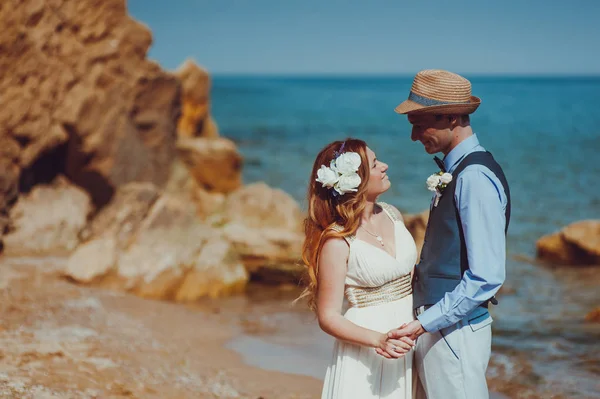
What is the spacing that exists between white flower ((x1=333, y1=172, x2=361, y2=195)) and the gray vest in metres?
0.43

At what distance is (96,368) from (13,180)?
5086mm

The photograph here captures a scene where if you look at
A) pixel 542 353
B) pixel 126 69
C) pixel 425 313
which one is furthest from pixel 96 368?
pixel 126 69

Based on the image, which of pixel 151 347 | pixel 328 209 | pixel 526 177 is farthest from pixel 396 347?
pixel 526 177

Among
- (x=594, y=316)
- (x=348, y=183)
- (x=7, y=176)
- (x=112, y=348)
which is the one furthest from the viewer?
(x=7, y=176)

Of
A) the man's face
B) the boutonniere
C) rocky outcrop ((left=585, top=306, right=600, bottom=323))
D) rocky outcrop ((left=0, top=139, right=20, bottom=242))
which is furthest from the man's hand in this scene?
rocky outcrop ((left=0, top=139, right=20, bottom=242))

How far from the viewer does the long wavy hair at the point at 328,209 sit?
3.77 meters

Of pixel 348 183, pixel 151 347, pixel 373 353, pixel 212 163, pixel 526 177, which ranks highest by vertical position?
pixel 526 177

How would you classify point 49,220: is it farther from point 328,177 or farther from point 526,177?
Answer: point 526,177

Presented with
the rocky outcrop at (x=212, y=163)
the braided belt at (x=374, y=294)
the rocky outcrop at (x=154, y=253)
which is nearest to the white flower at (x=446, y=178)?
the braided belt at (x=374, y=294)

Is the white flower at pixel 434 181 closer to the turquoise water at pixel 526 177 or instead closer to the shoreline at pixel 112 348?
the turquoise water at pixel 526 177

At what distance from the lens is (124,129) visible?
38.8 feet

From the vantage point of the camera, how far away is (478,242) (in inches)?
129

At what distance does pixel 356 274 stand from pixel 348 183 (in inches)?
19.3

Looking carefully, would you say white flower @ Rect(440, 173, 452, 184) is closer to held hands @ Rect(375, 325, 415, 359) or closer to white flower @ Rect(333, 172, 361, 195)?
white flower @ Rect(333, 172, 361, 195)
